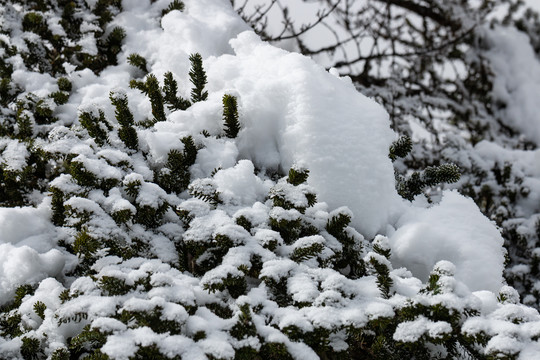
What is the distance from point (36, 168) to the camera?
8.26ft

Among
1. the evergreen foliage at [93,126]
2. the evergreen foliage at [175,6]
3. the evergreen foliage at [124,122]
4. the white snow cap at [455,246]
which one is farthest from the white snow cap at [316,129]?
the evergreen foliage at [175,6]

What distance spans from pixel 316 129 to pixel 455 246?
818 mm

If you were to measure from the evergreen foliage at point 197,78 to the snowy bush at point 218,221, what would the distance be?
1cm

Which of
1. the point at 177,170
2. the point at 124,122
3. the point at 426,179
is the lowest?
the point at 177,170

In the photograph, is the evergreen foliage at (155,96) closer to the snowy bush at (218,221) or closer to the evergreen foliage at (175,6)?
the snowy bush at (218,221)

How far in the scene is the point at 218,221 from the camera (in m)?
2.06

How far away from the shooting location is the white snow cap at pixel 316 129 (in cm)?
239

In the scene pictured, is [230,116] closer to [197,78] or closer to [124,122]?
[197,78]

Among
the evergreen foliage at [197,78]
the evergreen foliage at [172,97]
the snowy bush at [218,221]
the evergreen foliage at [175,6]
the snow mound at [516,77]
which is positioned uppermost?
the snow mound at [516,77]

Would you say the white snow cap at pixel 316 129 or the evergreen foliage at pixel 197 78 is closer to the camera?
the white snow cap at pixel 316 129

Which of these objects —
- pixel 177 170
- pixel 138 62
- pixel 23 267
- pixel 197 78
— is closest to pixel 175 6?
pixel 138 62

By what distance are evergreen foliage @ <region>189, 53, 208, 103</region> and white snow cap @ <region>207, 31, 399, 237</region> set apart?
11 cm

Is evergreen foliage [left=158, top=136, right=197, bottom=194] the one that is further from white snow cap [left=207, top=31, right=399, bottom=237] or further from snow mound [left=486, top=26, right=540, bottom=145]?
snow mound [left=486, top=26, right=540, bottom=145]

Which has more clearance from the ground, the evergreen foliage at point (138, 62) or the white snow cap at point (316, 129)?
the evergreen foliage at point (138, 62)
